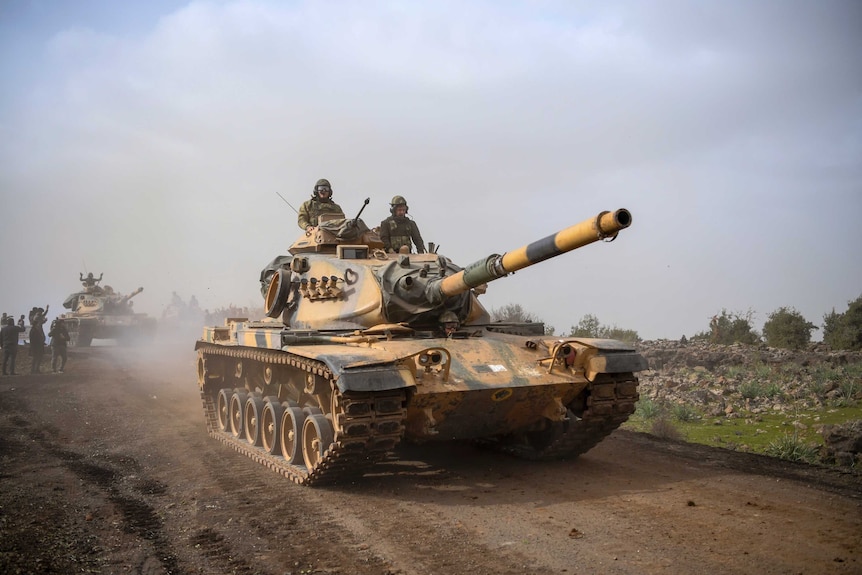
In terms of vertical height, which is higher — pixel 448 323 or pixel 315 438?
pixel 448 323

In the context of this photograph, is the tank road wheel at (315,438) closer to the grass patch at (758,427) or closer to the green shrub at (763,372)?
the grass patch at (758,427)

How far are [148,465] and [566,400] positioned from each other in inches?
211

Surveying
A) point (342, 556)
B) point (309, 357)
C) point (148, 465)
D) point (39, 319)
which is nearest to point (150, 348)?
point (39, 319)

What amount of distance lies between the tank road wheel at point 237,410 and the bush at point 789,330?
17.2 meters

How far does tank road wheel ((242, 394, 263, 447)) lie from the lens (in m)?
10.6

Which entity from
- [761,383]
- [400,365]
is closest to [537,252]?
[400,365]

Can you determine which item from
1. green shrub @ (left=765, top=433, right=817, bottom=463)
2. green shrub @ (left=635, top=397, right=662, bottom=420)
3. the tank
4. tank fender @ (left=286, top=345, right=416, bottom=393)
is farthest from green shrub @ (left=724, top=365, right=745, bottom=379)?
tank fender @ (left=286, top=345, right=416, bottom=393)

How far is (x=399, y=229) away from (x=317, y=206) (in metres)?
1.39

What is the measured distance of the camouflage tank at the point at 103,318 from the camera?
31203 millimetres

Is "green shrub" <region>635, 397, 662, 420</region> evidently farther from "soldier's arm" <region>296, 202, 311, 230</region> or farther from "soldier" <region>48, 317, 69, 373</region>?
"soldier" <region>48, 317, 69, 373</region>

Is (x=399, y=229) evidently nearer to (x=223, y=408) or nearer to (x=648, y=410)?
A: (x=223, y=408)

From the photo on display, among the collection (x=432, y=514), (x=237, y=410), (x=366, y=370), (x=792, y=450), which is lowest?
(x=432, y=514)

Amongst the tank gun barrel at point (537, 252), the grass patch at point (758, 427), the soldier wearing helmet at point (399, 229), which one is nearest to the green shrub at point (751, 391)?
the grass patch at point (758, 427)

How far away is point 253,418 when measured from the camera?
35.9 feet
